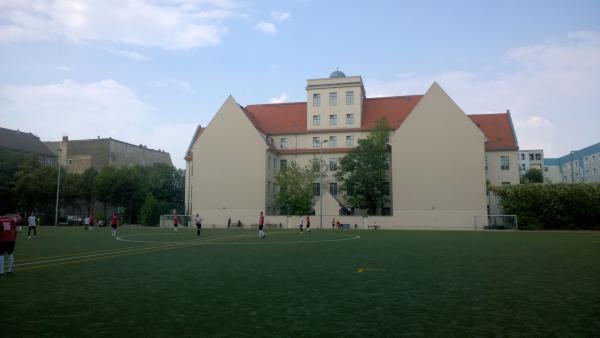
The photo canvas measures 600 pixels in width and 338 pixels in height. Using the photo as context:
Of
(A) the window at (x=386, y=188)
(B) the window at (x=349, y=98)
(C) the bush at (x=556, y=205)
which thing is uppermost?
(B) the window at (x=349, y=98)

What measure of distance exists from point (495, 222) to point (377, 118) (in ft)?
80.4

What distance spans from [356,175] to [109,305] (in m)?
51.6

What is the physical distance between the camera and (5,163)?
7431 centimetres

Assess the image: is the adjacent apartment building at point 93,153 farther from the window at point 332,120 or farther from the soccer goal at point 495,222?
the soccer goal at point 495,222

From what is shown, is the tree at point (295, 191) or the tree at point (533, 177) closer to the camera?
the tree at point (295, 191)

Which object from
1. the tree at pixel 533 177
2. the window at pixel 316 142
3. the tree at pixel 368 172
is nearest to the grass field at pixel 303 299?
the tree at pixel 368 172

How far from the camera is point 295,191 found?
194 ft

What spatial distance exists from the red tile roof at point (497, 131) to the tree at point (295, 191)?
26.7 metres

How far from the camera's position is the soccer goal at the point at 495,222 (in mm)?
50812

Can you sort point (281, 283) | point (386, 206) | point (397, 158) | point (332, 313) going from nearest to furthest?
point (332, 313)
point (281, 283)
point (397, 158)
point (386, 206)

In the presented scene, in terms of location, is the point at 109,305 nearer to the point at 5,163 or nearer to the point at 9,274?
the point at 9,274

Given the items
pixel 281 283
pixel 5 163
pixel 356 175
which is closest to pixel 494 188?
pixel 356 175

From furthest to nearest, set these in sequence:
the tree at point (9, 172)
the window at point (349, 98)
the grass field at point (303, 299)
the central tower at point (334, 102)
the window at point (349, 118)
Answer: the tree at point (9, 172) < the window at point (349, 118) < the window at point (349, 98) < the central tower at point (334, 102) < the grass field at point (303, 299)

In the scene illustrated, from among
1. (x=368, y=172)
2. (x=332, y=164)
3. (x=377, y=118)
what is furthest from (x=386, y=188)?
(x=377, y=118)
